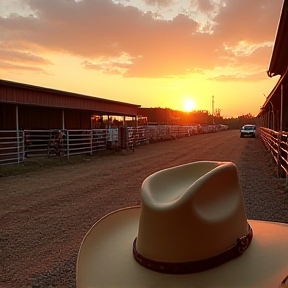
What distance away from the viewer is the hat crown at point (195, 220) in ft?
4.43

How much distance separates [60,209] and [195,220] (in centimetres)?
446

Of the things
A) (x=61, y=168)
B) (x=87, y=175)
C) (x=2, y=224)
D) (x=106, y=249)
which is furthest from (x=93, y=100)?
(x=106, y=249)

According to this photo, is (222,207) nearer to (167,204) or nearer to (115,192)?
(167,204)

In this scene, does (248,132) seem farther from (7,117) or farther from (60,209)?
(60,209)

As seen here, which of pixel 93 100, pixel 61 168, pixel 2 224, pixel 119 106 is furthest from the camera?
pixel 119 106

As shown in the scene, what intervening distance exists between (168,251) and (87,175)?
27.1 feet

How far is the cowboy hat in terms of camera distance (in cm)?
132

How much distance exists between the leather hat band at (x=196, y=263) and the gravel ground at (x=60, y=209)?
67.9 inches

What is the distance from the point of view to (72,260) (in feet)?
11.2

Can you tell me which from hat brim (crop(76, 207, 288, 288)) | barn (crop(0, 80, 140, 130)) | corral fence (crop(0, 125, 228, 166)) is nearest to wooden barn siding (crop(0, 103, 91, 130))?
barn (crop(0, 80, 140, 130))

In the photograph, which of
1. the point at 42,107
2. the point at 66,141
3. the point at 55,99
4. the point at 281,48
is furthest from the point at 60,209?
the point at 42,107

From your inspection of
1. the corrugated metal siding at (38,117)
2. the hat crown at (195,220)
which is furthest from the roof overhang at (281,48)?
the corrugated metal siding at (38,117)

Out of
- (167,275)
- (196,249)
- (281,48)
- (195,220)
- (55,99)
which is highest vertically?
(281,48)

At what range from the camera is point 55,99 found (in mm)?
16219
